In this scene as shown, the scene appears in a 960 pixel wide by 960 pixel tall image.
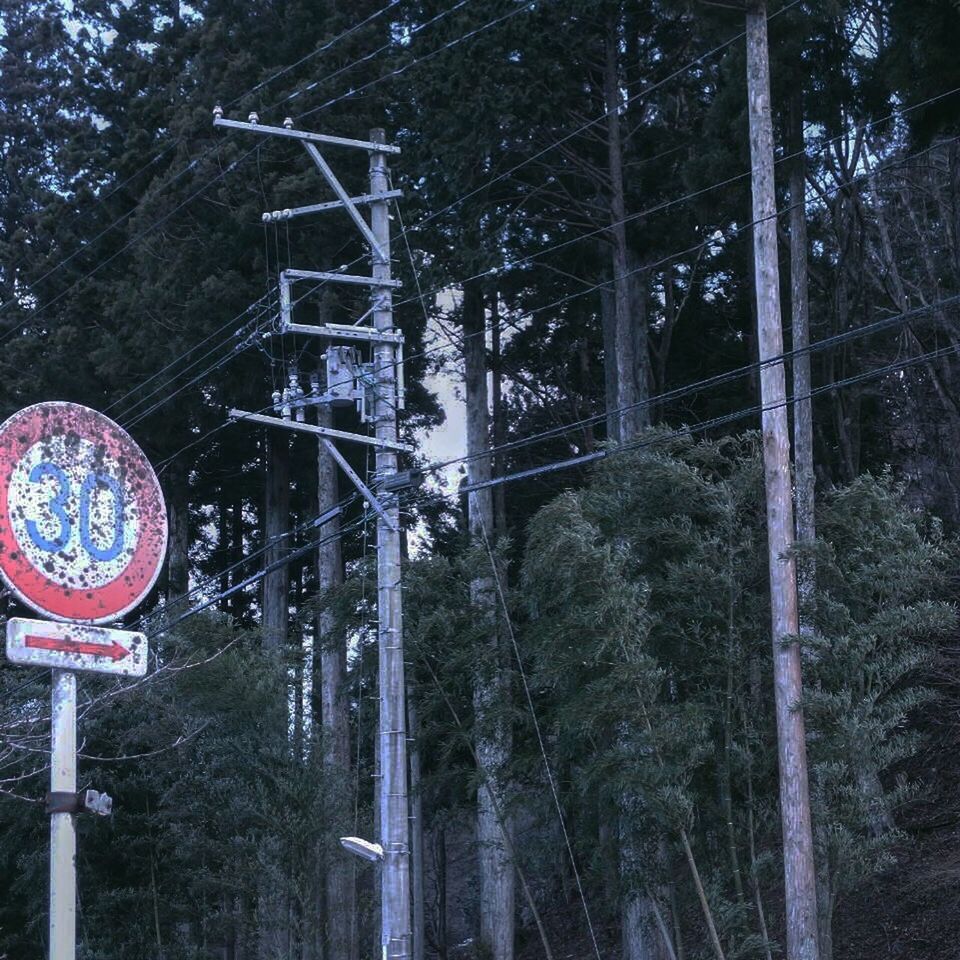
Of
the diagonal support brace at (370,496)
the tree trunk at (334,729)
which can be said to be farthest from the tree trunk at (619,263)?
the diagonal support brace at (370,496)

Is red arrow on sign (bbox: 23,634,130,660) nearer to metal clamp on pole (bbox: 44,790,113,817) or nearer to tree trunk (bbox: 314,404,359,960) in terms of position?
metal clamp on pole (bbox: 44,790,113,817)

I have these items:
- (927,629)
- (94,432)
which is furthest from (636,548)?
(94,432)

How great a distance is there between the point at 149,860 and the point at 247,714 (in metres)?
4.17

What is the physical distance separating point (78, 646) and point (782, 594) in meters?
11.7

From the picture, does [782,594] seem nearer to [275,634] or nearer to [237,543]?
[275,634]

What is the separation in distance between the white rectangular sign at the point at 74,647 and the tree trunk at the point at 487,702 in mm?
13824

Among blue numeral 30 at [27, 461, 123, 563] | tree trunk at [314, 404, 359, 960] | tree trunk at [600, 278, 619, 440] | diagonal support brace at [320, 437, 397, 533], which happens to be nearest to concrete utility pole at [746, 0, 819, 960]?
diagonal support brace at [320, 437, 397, 533]

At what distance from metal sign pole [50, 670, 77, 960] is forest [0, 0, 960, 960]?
462cm

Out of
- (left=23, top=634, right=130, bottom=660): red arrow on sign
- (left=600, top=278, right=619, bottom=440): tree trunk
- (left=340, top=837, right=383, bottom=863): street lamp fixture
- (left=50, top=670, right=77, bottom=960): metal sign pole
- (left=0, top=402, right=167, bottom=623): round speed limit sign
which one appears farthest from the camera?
(left=600, top=278, right=619, bottom=440): tree trunk

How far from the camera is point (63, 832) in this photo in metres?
5.74

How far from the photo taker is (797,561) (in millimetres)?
17344

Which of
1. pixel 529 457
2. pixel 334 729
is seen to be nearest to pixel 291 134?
pixel 334 729

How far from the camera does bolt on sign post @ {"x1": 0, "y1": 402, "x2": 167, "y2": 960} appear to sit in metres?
5.71

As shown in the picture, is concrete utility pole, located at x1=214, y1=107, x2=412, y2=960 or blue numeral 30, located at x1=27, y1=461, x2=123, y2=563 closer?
blue numeral 30, located at x1=27, y1=461, x2=123, y2=563
